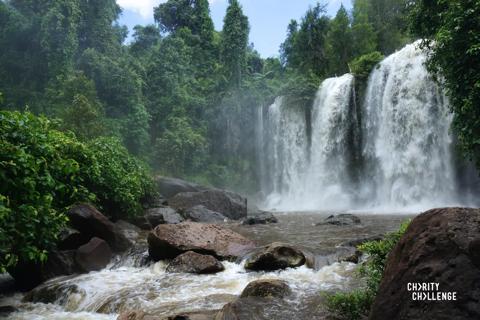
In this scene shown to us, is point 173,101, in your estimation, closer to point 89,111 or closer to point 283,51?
point 89,111

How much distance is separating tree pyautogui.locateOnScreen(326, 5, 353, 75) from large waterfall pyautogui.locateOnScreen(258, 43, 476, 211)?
8.58 metres

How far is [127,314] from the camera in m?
5.74

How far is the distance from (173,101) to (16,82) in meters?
11.4

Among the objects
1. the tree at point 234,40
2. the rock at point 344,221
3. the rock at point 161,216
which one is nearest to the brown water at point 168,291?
the rock at point 344,221

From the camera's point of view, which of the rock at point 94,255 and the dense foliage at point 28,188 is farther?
the rock at point 94,255

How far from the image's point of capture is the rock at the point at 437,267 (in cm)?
370

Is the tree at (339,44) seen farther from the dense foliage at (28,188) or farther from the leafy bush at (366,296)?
the leafy bush at (366,296)

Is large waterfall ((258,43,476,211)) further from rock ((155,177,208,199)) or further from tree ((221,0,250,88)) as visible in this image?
rock ((155,177,208,199))

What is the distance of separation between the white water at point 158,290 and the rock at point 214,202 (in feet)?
36.8

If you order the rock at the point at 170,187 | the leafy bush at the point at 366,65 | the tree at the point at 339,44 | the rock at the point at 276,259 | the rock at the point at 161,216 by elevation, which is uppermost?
the tree at the point at 339,44

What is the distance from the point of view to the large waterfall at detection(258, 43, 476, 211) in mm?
20203

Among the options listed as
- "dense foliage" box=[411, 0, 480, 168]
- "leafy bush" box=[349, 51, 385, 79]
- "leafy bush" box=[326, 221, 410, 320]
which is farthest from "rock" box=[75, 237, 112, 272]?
"leafy bush" box=[349, 51, 385, 79]

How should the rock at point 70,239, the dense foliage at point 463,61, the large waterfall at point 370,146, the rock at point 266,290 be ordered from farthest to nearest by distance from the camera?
the large waterfall at point 370,146 < the rock at point 70,239 < the dense foliage at point 463,61 < the rock at point 266,290

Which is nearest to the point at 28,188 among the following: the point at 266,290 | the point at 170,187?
the point at 266,290
